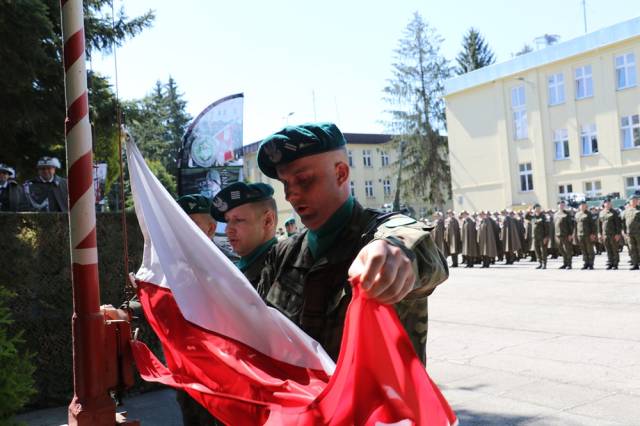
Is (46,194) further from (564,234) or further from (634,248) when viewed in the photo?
(564,234)

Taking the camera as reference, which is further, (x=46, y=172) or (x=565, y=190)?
(x=565, y=190)

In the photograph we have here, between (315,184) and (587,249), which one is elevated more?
(315,184)

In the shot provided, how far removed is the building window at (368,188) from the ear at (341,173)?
224 ft

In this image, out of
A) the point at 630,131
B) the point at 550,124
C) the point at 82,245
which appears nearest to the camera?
the point at 82,245

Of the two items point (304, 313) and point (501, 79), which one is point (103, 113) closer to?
point (304, 313)

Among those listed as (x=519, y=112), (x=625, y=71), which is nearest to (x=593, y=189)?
(x=625, y=71)

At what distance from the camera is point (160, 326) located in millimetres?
2902

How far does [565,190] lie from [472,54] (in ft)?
97.0

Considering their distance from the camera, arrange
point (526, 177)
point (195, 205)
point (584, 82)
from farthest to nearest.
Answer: point (526, 177)
point (584, 82)
point (195, 205)

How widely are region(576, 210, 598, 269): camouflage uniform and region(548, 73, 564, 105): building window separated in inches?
732

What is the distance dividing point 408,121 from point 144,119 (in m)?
39.8

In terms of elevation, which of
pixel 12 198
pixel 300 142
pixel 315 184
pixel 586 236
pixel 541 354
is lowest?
pixel 541 354

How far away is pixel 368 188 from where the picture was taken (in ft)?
232

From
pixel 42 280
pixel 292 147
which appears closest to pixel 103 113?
pixel 42 280
